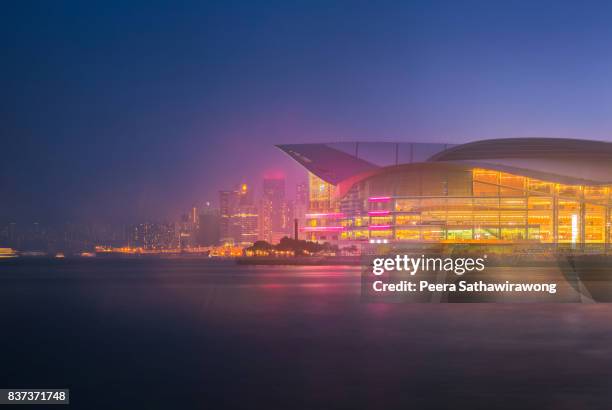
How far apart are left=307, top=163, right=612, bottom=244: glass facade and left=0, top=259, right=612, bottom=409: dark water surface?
59.5m

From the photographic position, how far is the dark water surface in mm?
12531

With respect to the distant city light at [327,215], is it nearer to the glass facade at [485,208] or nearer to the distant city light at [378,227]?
the distant city light at [378,227]

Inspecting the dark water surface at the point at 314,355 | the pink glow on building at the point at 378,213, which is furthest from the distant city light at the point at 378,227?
the dark water surface at the point at 314,355

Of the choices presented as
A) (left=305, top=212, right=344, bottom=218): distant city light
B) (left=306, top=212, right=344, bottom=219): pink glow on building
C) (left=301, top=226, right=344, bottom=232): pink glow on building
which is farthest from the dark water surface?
(left=301, top=226, right=344, bottom=232): pink glow on building

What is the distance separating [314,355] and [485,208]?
7466cm

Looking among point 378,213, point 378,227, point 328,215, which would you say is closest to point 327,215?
point 328,215

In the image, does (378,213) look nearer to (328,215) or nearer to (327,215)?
(328,215)

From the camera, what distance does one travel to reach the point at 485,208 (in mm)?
89125

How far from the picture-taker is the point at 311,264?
291ft

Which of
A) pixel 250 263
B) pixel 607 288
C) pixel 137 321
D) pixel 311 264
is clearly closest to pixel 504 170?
pixel 311 264

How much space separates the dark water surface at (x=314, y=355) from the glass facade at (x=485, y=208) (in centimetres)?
5953

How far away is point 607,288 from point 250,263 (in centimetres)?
6502

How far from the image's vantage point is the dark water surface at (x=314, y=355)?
12.5m

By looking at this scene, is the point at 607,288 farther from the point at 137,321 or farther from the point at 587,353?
the point at 137,321
